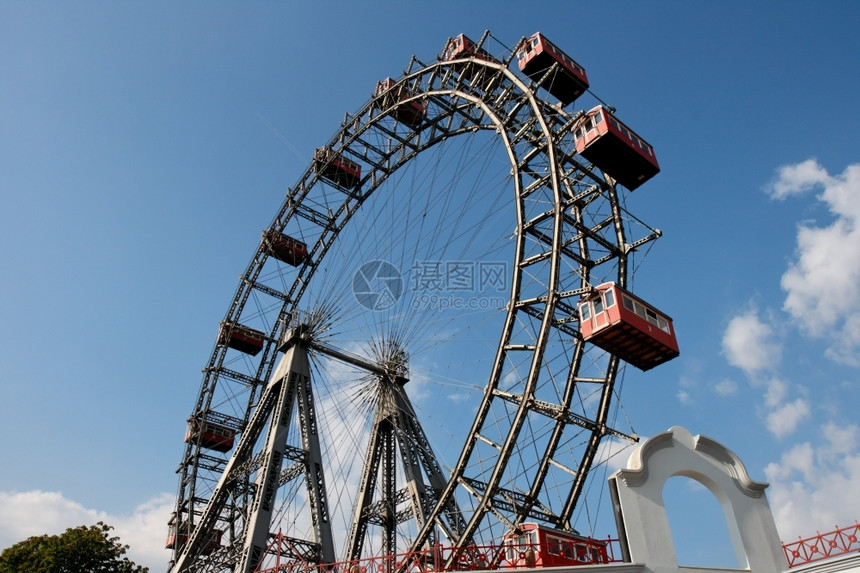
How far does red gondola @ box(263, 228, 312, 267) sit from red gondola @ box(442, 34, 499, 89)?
585 inches

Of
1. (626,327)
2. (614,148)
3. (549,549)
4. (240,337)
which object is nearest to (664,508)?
(549,549)

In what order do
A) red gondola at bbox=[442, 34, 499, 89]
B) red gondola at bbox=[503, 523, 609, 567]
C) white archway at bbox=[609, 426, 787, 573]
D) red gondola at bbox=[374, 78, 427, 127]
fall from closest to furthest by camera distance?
1. white archway at bbox=[609, 426, 787, 573]
2. red gondola at bbox=[503, 523, 609, 567]
3. red gondola at bbox=[442, 34, 499, 89]
4. red gondola at bbox=[374, 78, 427, 127]

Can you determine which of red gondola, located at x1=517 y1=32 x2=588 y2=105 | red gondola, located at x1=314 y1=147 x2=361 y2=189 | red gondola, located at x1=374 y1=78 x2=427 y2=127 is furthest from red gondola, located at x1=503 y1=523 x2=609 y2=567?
red gondola, located at x1=314 y1=147 x2=361 y2=189

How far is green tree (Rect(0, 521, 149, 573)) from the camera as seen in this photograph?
108 feet

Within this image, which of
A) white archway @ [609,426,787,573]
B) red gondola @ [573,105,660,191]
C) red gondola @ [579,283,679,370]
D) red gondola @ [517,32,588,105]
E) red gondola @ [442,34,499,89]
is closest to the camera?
white archway @ [609,426,787,573]

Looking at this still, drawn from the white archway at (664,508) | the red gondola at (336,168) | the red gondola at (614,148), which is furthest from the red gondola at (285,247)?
the white archway at (664,508)

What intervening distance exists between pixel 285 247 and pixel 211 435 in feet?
38.3

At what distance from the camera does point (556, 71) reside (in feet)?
97.1

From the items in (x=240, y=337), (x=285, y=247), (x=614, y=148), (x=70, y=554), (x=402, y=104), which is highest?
(x=402, y=104)

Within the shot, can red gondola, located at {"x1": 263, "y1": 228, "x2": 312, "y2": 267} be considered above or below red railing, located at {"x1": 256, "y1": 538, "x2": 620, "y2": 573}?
above

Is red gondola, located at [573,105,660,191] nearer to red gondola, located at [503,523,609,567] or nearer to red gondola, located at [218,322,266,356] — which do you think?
red gondola, located at [503,523,609,567]

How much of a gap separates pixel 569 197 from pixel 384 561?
14.6 m

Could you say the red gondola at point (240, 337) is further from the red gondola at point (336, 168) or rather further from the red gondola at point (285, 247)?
the red gondola at point (336, 168)

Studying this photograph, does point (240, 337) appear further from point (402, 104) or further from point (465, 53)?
point (465, 53)
